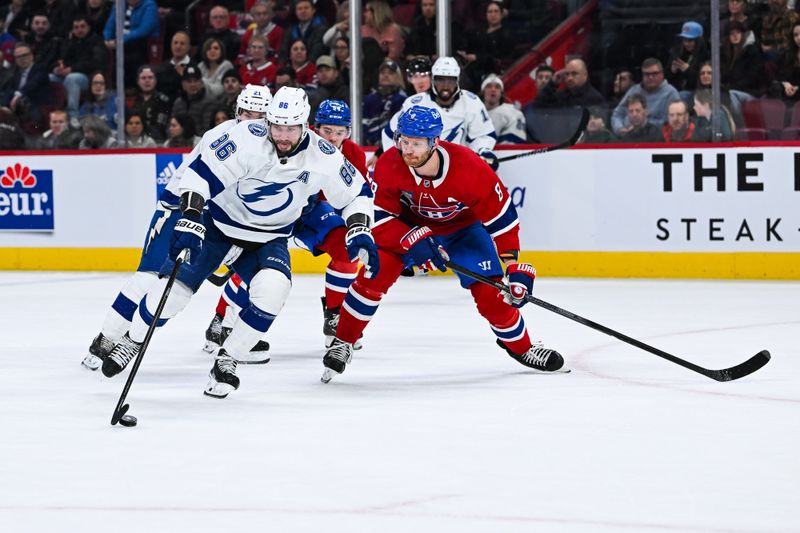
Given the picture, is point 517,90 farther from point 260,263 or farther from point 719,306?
point 260,263

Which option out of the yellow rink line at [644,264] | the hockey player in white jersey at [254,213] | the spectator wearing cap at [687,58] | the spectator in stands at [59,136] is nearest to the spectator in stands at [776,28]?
the spectator wearing cap at [687,58]

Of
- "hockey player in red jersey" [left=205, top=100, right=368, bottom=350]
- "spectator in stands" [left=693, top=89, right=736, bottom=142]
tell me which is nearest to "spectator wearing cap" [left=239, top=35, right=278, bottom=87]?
"spectator in stands" [left=693, top=89, right=736, bottom=142]

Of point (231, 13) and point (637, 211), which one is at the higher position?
point (231, 13)

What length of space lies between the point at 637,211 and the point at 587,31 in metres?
1.12

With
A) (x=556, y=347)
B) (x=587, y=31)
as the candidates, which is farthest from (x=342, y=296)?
(x=587, y=31)

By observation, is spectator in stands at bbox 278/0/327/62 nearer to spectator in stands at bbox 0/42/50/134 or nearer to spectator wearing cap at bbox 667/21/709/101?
spectator in stands at bbox 0/42/50/134

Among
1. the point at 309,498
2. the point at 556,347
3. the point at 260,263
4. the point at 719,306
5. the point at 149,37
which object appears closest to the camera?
the point at 309,498

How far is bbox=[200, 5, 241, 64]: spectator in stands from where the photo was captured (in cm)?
973

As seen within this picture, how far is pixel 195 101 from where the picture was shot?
31.8 ft

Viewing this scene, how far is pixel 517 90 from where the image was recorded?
354 inches

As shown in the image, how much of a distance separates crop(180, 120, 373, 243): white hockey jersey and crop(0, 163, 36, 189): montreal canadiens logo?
5350mm

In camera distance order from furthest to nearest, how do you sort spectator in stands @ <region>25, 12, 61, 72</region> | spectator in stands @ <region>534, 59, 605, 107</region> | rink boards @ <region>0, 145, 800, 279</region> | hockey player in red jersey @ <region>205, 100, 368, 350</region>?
spectator in stands @ <region>25, 12, 61, 72</region>, spectator in stands @ <region>534, 59, 605, 107</region>, rink boards @ <region>0, 145, 800, 279</region>, hockey player in red jersey @ <region>205, 100, 368, 350</region>

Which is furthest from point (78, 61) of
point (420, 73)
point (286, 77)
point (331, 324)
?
point (331, 324)

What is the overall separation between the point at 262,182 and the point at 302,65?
15.9ft
